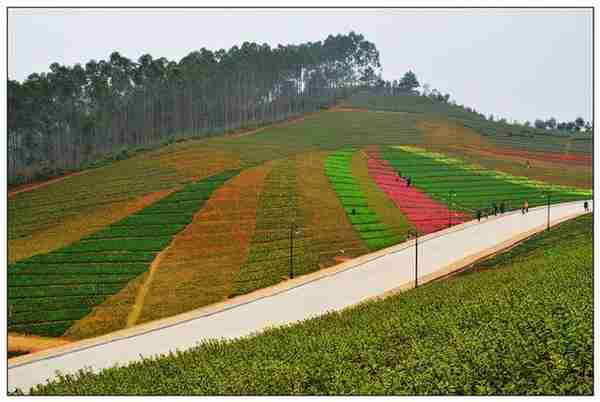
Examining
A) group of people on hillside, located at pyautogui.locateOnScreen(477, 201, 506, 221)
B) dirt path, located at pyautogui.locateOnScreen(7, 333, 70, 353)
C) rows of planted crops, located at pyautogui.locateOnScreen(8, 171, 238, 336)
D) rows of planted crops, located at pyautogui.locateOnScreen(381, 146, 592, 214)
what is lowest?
dirt path, located at pyautogui.locateOnScreen(7, 333, 70, 353)

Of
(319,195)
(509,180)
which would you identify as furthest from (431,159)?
(319,195)

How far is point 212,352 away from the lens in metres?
30.0

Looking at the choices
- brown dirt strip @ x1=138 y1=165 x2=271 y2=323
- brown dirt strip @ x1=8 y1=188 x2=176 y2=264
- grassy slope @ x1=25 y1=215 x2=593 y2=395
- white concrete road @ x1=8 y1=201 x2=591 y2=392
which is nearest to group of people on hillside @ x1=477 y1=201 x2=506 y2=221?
white concrete road @ x1=8 y1=201 x2=591 y2=392

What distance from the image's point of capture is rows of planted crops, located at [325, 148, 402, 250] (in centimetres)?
6009

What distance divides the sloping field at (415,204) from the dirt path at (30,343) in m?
36.4

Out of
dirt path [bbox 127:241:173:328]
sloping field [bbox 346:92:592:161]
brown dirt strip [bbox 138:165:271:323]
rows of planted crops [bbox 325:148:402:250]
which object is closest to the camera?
dirt path [bbox 127:241:173:328]

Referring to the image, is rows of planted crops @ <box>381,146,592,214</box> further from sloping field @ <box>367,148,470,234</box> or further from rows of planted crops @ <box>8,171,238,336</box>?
rows of planted crops @ <box>8,171,238,336</box>

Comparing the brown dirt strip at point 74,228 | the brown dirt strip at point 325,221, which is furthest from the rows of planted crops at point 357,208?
the brown dirt strip at point 74,228

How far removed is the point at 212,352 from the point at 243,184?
Result: 4085 cm

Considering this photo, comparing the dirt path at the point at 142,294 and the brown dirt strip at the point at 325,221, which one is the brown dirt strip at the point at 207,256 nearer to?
the dirt path at the point at 142,294

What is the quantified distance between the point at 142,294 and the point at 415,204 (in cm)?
3479

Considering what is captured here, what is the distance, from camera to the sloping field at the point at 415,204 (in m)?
65.8

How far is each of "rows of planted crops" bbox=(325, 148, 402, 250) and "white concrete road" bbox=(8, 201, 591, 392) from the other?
88.5 inches

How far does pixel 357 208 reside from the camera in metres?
66.5
